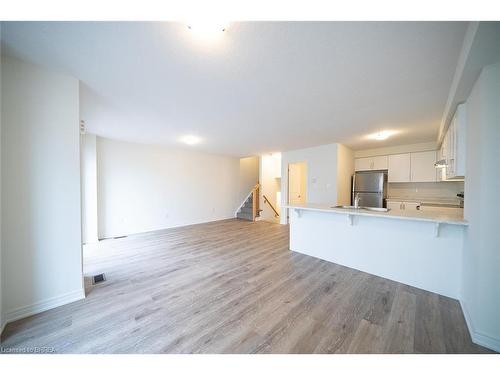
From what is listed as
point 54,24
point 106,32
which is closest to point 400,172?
point 106,32

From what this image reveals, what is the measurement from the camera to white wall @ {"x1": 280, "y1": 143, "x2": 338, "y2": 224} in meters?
4.76

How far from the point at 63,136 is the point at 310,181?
5184 millimetres

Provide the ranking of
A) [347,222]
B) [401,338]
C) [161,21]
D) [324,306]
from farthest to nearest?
[347,222], [324,306], [401,338], [161,21]

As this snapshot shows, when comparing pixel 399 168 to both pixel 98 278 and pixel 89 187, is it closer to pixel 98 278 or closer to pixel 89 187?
pixel 98 278

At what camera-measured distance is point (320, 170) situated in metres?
5.04

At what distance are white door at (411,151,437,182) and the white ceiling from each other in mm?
1818

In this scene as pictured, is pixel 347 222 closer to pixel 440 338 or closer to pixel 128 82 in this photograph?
pixel 440 338

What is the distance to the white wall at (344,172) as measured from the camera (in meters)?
4.74

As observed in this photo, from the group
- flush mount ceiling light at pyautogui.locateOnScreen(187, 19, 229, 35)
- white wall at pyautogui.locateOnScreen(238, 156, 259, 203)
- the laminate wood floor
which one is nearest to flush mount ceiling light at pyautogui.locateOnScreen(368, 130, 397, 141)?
the laminate wood floor

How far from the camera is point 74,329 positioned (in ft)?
5.08

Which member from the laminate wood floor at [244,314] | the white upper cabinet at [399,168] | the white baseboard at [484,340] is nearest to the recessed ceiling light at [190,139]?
the laminate wood floor at [244,314]

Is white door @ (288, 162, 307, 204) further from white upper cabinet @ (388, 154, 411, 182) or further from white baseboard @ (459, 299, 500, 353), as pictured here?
white baseboard @ (459, 299, 500, 353)

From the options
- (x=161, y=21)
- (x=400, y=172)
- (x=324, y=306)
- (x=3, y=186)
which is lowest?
(x=324, y=306)

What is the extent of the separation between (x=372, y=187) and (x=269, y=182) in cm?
356
